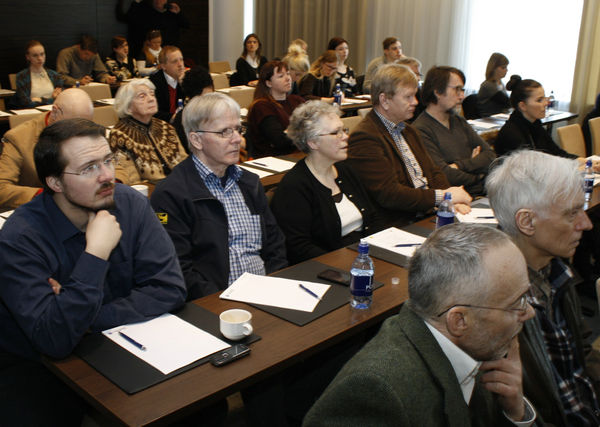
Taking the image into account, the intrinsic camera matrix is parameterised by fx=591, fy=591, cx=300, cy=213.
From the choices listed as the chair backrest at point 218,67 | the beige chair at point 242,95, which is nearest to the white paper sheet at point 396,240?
the beige chair at point 242,95

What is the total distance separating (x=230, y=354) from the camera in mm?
1733

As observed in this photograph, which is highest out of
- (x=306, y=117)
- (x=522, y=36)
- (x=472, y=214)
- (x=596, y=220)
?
(x=522, y=36)

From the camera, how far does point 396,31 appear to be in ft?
30.7

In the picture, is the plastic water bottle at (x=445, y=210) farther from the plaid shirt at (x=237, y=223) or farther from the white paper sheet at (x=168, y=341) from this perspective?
the white paper sheet at (x=168, y=341)

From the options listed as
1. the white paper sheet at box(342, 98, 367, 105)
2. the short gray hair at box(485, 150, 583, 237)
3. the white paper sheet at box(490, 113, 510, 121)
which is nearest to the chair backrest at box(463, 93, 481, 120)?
the white paper sheet at box(490, 113, 510, 121)

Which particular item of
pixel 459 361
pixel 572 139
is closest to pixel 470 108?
pixel 572 139

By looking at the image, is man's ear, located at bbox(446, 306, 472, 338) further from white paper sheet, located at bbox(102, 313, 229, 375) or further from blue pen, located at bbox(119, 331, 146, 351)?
blue pen, located at bbox(119, 331, 146, 351)

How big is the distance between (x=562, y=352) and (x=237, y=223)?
1404 mm

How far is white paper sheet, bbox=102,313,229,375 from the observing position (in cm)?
170

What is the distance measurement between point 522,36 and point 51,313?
8.07m

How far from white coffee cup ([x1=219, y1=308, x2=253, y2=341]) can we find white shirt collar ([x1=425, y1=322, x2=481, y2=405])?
666mm

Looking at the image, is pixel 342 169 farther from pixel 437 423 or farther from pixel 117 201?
pixel 437 423

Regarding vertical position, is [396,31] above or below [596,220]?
above

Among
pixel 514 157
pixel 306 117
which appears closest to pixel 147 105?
pixel 306 117
